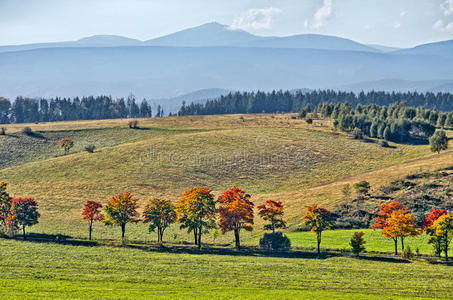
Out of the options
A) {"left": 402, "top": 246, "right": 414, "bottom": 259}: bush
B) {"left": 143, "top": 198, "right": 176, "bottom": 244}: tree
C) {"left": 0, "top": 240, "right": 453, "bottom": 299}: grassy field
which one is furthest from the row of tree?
{"left": 402, "top": 246, "right": 414, "bottom": 259}: bush

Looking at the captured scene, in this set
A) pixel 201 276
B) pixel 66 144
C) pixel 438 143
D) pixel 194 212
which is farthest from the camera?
pixel 66 144

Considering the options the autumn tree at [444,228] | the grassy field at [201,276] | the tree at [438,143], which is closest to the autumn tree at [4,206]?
the grassy field at [201,276]

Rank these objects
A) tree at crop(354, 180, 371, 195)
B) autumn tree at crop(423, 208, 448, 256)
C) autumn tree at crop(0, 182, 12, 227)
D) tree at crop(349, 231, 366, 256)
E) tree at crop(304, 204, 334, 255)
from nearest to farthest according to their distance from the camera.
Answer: autumn tree at crop(423, 208, 448, 256) < tree at crop(349, 231, 366, 256) < tree at crop(304, 204, 334, 255) < autumn tree at crop(0, 182, 12, 227) < tree at crop(354, 180, 371, 195)

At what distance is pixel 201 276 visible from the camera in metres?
51.6

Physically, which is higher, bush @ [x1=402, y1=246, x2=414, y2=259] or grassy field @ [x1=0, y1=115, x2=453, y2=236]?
grassy field @ [x1=0, y1=115, x2=453, y2=236]

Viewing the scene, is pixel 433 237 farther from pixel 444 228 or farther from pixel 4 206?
pixel 4 206

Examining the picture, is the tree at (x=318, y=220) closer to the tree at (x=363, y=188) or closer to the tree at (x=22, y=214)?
the tree at (x=363, y=188)

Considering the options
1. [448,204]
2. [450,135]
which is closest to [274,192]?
[448,204]

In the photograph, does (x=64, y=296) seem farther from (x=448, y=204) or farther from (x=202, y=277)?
(x=448, y=204)

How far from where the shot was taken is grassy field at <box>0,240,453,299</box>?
148ft

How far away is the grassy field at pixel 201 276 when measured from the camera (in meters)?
45.0

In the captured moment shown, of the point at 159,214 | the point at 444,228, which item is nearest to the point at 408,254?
the point at 444,228

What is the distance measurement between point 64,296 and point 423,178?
81.9 m

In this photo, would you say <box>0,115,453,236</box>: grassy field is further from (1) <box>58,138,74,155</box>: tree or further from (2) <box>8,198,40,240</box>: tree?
(2) <box>8,198,40,240</box>: tree
